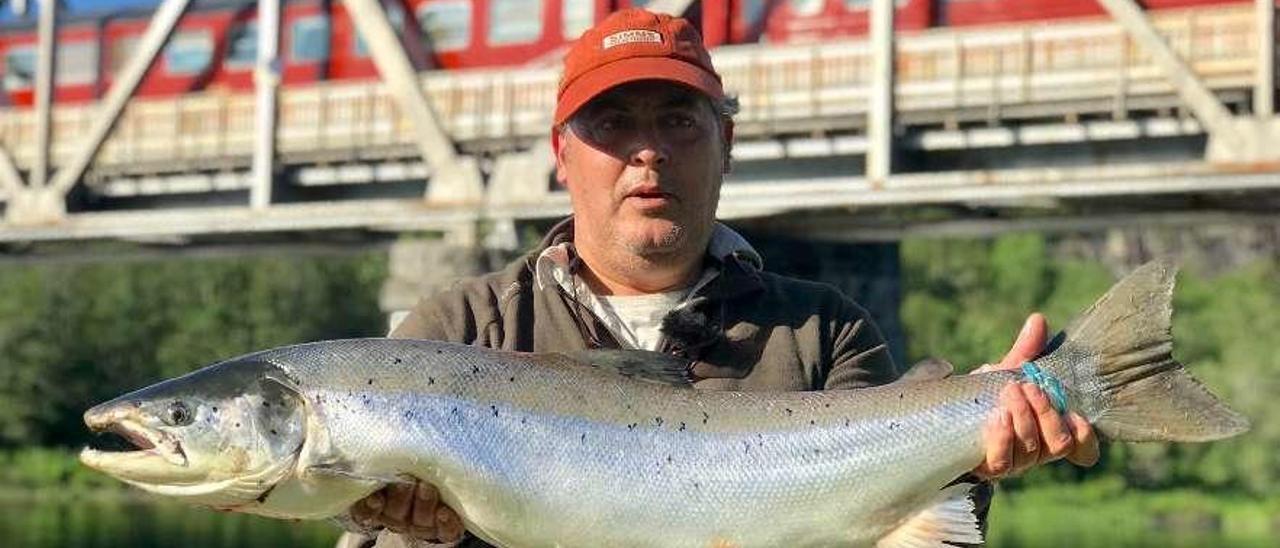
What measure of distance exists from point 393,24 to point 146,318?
35.5m

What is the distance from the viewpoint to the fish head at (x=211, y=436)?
4379mm

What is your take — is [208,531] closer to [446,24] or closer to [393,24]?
[393,24]

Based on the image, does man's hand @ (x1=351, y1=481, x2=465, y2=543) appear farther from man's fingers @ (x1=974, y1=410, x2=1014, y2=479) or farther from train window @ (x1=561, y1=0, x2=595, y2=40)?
train window @ (x1=561, y1=0, x2=595, y2=40)

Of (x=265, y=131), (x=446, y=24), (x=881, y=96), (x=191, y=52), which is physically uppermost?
(x=446, y=24)

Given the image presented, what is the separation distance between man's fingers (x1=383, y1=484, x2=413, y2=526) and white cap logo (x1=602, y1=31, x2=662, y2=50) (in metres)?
1.28

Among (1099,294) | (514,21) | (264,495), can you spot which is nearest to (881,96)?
(514,21)

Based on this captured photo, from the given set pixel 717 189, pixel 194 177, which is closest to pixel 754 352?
pixel 717 189

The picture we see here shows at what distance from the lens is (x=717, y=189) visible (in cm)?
506

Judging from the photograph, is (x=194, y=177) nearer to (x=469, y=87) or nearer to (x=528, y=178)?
(x=469, y=87)

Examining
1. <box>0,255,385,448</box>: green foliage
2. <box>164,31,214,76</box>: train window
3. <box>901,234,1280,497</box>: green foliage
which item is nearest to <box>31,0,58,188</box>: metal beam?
<box>164,31,214,76</box>: train window

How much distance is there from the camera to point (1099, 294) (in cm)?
6031

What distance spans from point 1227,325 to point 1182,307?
389cm

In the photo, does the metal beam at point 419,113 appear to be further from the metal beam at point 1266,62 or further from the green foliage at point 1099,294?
the green foliage at point 1099,294

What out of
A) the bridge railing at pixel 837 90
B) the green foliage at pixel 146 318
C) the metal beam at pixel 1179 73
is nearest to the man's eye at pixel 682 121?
the metal beam at pixel 1179 73
